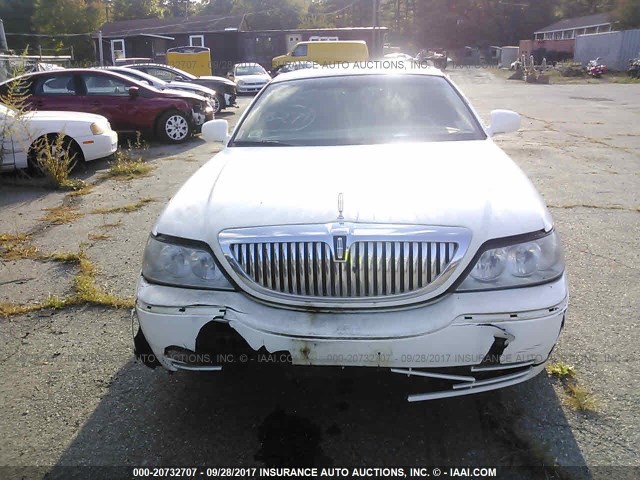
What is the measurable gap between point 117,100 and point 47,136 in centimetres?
315

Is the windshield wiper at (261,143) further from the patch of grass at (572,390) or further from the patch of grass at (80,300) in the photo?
the patch of grass at (572,390)

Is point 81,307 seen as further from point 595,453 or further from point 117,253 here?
point 595,453

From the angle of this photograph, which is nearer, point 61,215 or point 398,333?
point 398,333

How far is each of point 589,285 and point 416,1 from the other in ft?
269

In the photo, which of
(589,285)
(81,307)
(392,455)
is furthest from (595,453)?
(81,307)

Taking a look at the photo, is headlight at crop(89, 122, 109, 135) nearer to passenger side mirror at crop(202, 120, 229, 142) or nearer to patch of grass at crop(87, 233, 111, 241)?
patch of grass at crop(87, 233, 111, 241)

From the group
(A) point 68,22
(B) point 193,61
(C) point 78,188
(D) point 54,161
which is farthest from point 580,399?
(A) point 68,22

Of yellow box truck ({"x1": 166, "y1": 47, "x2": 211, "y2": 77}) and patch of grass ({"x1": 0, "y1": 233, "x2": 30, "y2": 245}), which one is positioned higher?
yellow box truck ({"x1": 166, "y1": 47, "x2": 211, "y2": 77})

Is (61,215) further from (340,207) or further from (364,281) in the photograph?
(364,281)

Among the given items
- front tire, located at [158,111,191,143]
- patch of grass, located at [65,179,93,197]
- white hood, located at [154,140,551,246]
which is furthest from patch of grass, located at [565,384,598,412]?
front tire, located at [158,111,191,143]

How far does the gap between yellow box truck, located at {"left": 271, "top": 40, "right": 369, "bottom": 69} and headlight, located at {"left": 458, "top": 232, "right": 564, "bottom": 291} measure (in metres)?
22.3

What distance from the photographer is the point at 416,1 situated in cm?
7725

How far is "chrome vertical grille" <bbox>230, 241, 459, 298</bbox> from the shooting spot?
222 cm

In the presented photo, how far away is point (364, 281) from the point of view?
2238 millimetres
